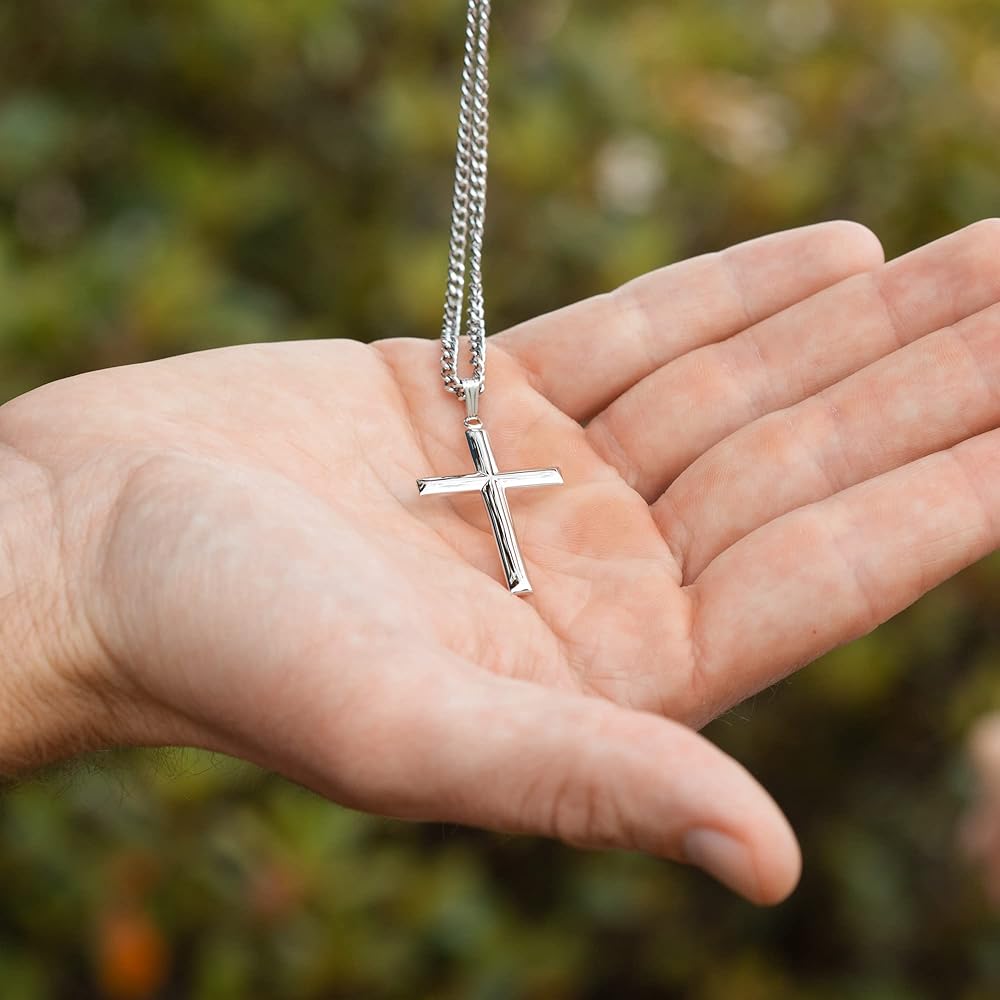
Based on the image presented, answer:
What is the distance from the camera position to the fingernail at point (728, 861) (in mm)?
1327

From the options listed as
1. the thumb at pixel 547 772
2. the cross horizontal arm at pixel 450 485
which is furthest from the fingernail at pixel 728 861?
the cross horizontal arm at pixel 450 485

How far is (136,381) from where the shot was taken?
6.92ft

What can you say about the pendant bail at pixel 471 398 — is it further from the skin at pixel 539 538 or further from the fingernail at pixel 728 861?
the fingernail at pixel 728 861

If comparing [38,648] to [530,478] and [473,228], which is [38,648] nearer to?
[530,478]

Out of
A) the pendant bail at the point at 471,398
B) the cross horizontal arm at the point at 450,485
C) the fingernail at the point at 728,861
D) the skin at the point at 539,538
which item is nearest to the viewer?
the fingernail at the point at 728,861

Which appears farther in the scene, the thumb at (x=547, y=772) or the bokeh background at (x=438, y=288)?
the bokeh background at (x=438, y=288)

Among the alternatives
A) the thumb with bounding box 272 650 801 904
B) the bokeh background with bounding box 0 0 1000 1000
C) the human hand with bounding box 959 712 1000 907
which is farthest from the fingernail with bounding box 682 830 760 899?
the human hand with bounding box 959 712 1000 907

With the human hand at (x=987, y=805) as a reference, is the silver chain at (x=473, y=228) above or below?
above

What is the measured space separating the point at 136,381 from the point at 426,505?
52 cm

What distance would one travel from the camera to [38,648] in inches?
73.0

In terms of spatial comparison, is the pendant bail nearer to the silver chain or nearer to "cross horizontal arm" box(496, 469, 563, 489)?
the silver chain

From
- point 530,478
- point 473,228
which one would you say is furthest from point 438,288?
point 530,478

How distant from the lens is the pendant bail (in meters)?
2.32

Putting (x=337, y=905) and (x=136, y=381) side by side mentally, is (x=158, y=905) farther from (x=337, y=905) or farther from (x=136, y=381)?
(x=136, y=381)
